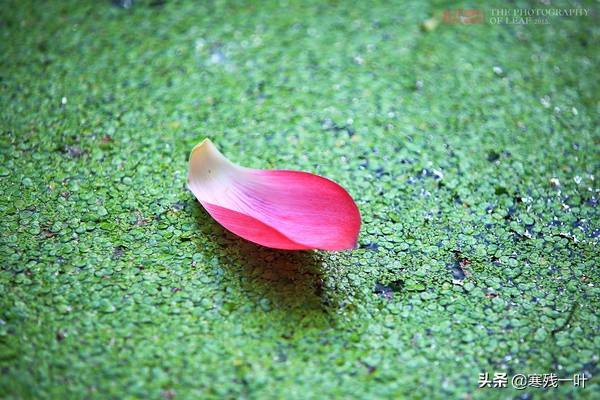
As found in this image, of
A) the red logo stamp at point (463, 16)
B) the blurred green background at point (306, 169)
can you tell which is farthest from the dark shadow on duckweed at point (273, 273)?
the red logo stamp at point (463, 16)

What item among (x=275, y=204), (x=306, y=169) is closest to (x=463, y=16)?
(x=306, y=169)

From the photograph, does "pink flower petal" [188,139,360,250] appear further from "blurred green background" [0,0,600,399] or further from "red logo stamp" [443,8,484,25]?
"red logo stamp" [443,8,484,25]

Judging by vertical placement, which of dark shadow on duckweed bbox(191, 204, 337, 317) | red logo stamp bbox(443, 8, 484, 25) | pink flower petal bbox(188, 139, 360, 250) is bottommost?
dark shadow on duckweed bbox(191, 204, 337, 317)

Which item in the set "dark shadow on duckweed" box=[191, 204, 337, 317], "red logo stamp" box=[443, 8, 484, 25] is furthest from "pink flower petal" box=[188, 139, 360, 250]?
"red logo stamp" box=[443, 8, 484, 25]

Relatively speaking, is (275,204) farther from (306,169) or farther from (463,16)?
(463,16)

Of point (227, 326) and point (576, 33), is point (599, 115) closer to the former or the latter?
point (576, 33)
